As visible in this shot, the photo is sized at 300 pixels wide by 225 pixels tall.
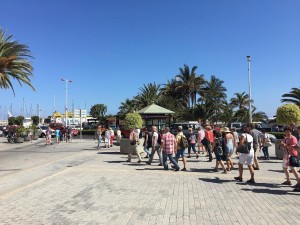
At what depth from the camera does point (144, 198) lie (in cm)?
759

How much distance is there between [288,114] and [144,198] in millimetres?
8116

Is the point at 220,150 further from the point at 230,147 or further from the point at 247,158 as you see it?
the point at 247,158

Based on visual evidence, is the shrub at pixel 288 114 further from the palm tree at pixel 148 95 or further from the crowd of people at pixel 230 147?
the palm tree at pixel 148 95

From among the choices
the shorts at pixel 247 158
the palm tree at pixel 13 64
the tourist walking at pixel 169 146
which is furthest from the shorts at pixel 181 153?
the palm tree at pixel 13 64

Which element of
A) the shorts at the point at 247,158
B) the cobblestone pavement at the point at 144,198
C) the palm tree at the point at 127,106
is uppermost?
the palm tree at the point at 127,106

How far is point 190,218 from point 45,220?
260cm

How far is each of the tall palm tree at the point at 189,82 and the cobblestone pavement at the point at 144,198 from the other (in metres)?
46.3

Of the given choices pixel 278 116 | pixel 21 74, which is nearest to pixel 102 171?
pixel 278 116

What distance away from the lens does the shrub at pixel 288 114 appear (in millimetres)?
13143

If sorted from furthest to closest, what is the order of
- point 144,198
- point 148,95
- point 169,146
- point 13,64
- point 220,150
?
point 148,95 < point 13,64 < point 169,146 < point 220,150 < point 144,198

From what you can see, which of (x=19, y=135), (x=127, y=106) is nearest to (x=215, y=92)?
(x=127, y=106)

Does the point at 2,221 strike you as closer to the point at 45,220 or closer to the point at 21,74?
the point at 45,220

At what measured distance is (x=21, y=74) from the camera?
2759cm

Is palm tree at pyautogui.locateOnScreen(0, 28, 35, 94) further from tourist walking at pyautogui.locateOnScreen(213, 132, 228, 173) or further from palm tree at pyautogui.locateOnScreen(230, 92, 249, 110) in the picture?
palm tree at pyautogui.locateOnScreen(230, 92, 249, 110)
